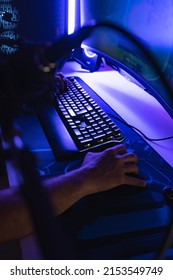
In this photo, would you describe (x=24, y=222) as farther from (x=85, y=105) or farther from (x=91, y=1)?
(x=91, y=1)

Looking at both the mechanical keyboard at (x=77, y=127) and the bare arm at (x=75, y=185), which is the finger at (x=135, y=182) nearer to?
the bare arm at (x=75, y=185)

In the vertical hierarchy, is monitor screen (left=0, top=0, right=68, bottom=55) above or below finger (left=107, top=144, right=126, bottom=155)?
above

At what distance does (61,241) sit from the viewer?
190mm

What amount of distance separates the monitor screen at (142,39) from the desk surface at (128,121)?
87 mm

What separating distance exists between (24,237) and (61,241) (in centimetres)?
37

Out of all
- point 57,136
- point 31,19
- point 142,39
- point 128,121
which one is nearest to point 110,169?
point 57,136

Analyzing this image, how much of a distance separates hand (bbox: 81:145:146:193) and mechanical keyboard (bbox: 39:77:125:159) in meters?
0.05

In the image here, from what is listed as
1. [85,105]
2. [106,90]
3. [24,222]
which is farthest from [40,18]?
[24,222]

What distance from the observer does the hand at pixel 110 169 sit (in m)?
0.60

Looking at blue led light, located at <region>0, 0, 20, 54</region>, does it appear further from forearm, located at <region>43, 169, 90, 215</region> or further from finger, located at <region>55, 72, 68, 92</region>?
forearm, located at <region>43, 169, 90, 215</region>

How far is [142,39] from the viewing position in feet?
2.80

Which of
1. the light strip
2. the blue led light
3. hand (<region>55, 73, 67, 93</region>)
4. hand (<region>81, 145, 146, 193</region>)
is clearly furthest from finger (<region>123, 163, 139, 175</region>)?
the light strip

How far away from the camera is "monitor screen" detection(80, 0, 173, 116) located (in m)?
0.76

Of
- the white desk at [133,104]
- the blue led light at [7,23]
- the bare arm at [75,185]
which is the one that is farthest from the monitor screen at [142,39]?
the blue led light at [7,23]
